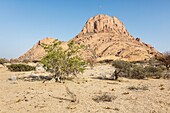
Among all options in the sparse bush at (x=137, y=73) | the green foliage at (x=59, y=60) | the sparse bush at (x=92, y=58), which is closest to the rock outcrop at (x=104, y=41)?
the sparse bush at (x=92, y=58)

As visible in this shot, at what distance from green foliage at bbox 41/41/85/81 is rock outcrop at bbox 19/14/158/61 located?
87.3 metres

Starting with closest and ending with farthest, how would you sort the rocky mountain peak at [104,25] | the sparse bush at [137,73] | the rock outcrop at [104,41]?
the sparse bush at [137,73]
the rock outcrop at [104,41]
the rocky mountain peak at [104,25]

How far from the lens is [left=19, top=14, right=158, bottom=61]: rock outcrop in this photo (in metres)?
124

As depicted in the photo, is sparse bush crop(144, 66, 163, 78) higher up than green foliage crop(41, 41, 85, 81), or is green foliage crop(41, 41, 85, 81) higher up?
green foliage crop(41, 41, 85, 81)

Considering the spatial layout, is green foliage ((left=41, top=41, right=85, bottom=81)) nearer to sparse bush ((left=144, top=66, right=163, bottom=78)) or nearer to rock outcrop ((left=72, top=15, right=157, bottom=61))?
sparse bush ((left=144, top=66, right=163, bottom=78))

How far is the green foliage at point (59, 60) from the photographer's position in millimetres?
21219

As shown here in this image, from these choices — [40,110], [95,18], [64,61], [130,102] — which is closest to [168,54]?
[64,61]

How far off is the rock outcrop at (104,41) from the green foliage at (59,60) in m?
87.3

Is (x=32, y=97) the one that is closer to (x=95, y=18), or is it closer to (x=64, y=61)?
(x=64, y=61)

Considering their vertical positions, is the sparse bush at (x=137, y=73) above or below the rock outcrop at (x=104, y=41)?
below

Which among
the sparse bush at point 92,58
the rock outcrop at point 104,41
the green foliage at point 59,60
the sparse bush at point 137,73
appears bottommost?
the sparse bush at point 137,73

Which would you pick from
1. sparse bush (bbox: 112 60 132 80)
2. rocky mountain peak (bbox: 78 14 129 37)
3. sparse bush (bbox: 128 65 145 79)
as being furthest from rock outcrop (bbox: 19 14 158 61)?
sparse bush (bbox: 112 60 132 80)

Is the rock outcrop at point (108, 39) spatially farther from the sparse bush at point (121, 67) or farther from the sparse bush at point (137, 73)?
the sparse bush at point (121, 67)

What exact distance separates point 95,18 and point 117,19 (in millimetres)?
20875
